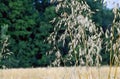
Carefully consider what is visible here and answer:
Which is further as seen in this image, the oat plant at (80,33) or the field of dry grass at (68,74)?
the field of dry grass at (68,74)

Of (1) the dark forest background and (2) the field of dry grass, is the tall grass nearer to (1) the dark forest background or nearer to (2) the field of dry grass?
(2) the field of dry grass

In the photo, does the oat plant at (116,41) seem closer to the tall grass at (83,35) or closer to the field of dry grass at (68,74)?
the tall grass at (83,35)

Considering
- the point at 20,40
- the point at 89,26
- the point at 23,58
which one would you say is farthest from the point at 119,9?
the point at 20,40

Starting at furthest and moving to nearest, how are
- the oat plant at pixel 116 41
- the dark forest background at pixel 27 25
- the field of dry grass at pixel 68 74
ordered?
the dark forest background at pixel 27 25 < the field of dry grass at pixel 68 74 < the oat plant at pixel 116 41

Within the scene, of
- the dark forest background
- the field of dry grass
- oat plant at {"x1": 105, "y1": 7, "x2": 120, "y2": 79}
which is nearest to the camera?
oat plant at {"x1": 105, "y1": 7, "x2": 120, "y2": 79}

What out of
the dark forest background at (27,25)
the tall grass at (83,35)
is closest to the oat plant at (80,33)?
the tall grass at (83,35)

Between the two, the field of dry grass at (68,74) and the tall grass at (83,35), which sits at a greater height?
the tall grass at (83,35)

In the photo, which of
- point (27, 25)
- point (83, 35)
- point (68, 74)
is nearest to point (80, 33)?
point (83, 35)

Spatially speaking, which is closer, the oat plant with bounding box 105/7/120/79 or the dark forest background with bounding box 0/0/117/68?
the oat plant with bounding box 105/7/120/79

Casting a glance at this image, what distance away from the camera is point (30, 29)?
1328 inches

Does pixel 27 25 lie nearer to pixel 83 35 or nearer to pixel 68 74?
pixel 68 74

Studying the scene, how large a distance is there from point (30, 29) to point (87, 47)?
3162 centimetres

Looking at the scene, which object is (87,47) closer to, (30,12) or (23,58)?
(23,58)

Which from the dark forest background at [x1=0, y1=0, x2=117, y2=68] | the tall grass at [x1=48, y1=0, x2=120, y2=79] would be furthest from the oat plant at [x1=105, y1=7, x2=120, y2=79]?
the dark forest background at [x1=0, y1=0, x2=117, y2=68]
